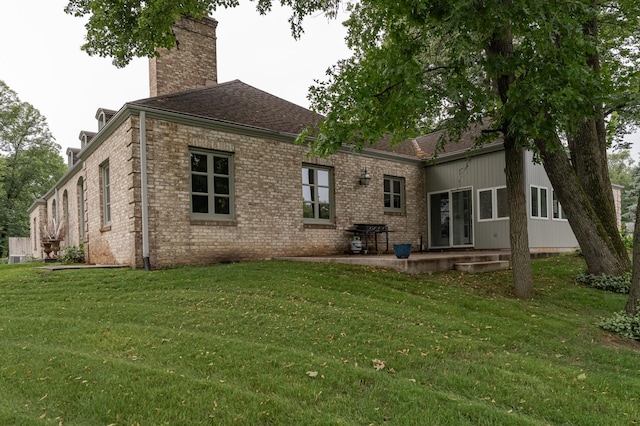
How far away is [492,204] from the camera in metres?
13.0

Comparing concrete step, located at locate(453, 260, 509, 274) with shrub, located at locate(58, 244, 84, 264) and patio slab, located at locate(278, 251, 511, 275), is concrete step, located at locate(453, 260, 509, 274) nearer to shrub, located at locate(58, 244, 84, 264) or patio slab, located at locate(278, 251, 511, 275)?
patio slab, located at locate(278, 251, 511, 275)

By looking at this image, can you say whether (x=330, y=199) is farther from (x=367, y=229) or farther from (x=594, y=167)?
(x=594, y=167)

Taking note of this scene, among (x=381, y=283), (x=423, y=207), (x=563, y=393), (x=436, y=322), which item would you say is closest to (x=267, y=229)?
(x=381, y=283)

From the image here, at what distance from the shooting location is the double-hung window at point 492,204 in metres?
12.6

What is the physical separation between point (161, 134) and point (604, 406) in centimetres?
887

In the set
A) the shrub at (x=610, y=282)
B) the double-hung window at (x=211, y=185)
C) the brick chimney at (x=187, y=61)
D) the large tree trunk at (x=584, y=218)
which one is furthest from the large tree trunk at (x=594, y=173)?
the brick chimney at (x=187, y=61)

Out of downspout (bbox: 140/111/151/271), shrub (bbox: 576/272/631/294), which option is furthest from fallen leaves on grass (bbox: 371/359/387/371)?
shrub (bbox: 576/272/631/294)

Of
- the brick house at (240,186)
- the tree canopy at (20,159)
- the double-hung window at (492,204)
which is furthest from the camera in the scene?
the tree canopy at (20,159)

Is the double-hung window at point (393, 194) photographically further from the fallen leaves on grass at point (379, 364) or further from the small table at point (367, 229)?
the fallen leaves on grass at point (379, 364)

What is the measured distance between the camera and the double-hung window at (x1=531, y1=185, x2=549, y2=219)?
1290 centimetres

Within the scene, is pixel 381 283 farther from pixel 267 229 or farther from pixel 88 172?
pixel 88 172

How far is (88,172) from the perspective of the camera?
1224cm

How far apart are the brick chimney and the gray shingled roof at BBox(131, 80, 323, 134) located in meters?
1.28

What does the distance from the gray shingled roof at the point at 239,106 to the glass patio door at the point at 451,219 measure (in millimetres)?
5535
